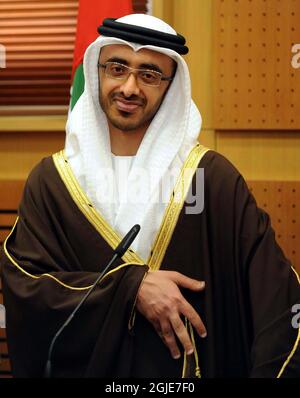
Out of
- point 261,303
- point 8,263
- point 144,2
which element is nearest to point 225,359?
point 261,303

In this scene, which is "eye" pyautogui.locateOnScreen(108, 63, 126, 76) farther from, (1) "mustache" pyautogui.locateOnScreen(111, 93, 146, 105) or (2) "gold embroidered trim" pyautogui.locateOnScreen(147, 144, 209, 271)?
(2) "gold embroidered trim" pyautogui.locateOnScreen(147, 144, 209, 271)

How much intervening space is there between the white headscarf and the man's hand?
127 mm

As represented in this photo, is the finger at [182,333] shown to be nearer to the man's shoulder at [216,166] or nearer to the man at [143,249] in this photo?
the man at [143,249]

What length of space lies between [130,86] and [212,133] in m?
1.21

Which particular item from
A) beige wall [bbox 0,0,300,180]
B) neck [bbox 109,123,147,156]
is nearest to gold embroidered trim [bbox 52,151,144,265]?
neck [bbox 109,123,147,156]

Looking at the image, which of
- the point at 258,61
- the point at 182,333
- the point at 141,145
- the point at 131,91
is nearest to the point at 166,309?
the point at 182,333

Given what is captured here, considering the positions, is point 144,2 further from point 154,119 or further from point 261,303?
point 261,303

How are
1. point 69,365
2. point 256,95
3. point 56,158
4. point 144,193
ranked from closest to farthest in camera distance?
point 69,365, point 144,193, point 56,158, point 256,95

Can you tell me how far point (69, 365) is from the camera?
173 cm

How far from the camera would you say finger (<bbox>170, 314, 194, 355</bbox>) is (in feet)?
5.59

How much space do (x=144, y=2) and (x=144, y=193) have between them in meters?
1.46

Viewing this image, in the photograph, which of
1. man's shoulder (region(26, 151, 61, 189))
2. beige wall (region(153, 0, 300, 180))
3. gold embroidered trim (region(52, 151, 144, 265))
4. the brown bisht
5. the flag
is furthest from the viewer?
beige wall (region(153, 0, 300, 180))

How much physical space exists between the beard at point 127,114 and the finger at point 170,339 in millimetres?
550

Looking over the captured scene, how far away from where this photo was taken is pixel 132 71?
72.4 inches
